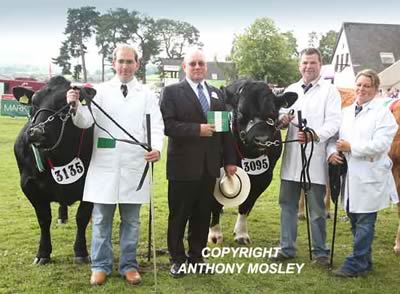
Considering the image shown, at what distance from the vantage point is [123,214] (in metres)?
5.01

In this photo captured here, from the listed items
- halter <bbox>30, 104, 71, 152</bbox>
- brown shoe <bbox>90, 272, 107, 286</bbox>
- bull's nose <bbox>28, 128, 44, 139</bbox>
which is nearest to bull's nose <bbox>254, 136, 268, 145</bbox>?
halter <bbox>30, 104, 71, 152</bbox>

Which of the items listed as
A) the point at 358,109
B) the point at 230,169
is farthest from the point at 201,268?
the point at 358,109

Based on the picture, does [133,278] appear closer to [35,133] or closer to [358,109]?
[35,133]

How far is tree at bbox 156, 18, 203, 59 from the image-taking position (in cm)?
9125

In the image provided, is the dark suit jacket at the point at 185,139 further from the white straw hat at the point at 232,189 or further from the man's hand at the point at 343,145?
the man's hand at the point at 343,145

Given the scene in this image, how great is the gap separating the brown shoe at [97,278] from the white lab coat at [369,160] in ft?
8.04

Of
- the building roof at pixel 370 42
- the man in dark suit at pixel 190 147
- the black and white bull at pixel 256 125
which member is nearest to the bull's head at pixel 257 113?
the black and white bull at pixel 256 125

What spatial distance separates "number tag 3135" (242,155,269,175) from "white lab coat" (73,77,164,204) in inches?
55.7

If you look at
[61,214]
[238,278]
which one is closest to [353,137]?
Answer: [238,278]

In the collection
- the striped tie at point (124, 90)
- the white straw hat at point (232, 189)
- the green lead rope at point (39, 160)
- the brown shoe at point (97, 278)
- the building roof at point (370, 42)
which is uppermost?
the building roof at point (370, 42)

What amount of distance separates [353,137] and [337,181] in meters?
0.55

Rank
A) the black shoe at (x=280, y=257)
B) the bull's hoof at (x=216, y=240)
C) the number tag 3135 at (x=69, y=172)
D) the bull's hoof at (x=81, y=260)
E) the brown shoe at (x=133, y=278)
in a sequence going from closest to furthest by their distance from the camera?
the brown shoe at (x=133, y=278), the number tag 3135 at (x=69, y=172), the bull's hoof at (x=81, y=260), the black shoe at (x=280, y=257), the bull's hoof at (x=216, y=240)

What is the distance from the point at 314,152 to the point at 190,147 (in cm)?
140

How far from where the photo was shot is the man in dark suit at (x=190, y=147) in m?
5.03
